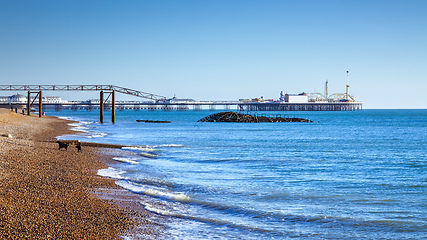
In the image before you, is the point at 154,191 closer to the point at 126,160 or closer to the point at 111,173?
the point at 111,173

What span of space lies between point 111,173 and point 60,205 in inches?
275

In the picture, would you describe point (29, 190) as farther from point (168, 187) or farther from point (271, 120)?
point (271, 120)

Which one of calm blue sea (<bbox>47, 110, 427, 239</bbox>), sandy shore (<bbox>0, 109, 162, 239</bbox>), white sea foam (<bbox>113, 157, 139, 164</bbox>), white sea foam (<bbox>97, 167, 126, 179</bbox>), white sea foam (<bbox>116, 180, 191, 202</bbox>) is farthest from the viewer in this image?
white sea foam (<bbox>113, 157, 139, 164</bbox>)

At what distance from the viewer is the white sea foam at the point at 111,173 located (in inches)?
659

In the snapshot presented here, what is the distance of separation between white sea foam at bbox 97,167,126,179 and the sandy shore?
0.43 m

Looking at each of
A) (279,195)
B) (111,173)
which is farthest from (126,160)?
(279,195)

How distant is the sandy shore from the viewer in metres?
8.48

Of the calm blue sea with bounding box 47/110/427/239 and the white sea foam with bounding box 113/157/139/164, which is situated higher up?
the white sea foam with bounding box 113/157/139/164

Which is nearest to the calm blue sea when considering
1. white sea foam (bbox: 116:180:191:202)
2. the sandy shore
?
white sea foam (bbox: 116:180:191:202)

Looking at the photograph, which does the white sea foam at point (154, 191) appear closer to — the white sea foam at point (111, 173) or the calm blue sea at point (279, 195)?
the calm blue sea at point (279, 195)

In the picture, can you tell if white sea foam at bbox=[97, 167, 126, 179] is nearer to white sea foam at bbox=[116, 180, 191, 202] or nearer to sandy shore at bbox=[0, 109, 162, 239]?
sandy shore at bbox=[0, 109, 162, 239]

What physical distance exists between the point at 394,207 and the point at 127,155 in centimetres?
1571

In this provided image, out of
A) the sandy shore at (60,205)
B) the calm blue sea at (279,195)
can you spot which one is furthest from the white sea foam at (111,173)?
the sandy shore at (60,205)

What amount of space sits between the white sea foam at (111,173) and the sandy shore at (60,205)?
0.43m
